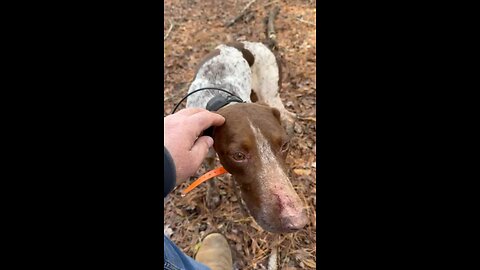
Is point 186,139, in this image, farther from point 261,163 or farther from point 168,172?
point 261,163

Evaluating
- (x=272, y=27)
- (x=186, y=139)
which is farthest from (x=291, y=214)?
(x=272, y=27)

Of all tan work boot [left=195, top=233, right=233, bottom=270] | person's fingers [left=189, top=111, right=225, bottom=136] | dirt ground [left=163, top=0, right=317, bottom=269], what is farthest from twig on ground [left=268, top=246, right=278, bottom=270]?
person's fingers [left=189, top=111, right=225, bottom=136]

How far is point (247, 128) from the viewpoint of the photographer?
109 inches

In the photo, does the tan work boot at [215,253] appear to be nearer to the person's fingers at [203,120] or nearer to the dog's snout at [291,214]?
the dog's snout at [291,214]

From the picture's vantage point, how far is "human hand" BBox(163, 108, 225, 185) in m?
2.24

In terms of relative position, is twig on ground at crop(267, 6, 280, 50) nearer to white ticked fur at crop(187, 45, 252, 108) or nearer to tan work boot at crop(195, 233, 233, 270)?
white ticked fur at crop(187, 45, 252, 108)

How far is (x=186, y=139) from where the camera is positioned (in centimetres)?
235

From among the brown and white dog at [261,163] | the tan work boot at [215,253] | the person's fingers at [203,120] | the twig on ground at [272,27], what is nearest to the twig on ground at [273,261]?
the tan work boot at [215,253]

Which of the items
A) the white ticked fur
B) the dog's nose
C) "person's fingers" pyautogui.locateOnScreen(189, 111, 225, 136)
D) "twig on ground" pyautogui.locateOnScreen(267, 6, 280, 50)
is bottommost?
the dog's nose

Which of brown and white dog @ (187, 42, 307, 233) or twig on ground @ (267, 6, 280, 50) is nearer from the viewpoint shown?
brown and white dog @ (187, 42, 307, 233)
